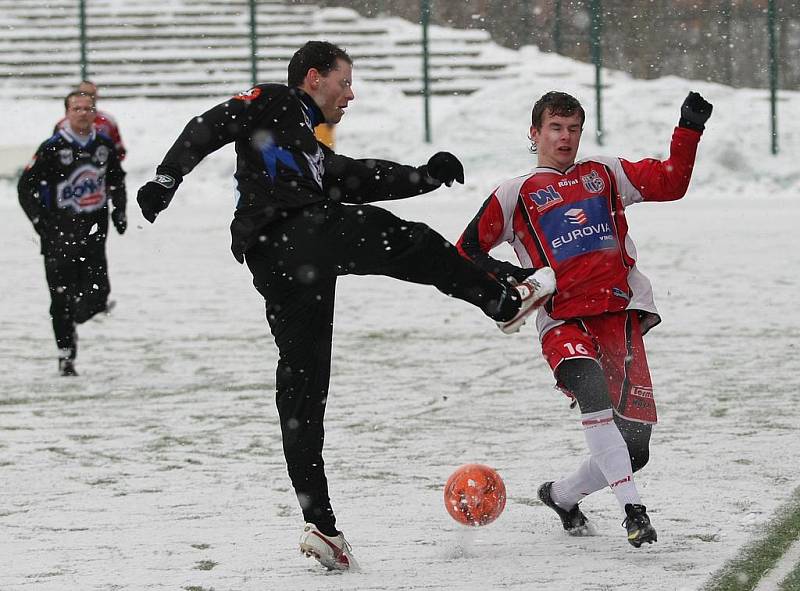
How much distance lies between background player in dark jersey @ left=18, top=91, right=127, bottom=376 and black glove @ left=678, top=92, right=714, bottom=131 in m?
5.49

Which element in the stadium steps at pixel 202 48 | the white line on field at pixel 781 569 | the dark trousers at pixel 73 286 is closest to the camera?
the white line on field at pixel 781 569

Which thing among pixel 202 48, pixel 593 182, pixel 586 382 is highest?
pixel 202 48

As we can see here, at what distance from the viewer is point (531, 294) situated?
467 centimetres

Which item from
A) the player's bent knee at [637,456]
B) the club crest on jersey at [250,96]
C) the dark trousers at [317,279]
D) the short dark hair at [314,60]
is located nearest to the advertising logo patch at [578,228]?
the dark trousers at [317,279]

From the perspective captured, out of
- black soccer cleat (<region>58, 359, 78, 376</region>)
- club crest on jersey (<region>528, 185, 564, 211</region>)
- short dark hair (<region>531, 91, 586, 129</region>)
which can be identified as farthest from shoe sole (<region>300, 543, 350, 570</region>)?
black soccer cleat (<region>58, 359, 78, 376</region>)

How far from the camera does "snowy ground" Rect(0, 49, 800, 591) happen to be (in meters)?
4.82

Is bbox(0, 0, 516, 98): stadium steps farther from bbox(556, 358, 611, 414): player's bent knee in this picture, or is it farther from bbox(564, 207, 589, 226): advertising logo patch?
bbox(556, 358, 611, 414): player's bent knee

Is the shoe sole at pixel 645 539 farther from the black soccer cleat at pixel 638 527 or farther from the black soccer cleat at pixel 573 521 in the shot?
the black soccer cleat at pixel 573 521

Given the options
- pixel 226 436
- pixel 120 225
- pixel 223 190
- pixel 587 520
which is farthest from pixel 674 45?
pixel 587 520

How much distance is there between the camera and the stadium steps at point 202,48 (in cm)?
2333

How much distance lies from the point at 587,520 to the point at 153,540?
5.12ft

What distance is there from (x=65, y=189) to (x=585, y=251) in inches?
213

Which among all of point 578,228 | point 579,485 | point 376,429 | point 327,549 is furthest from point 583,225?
point 376,429

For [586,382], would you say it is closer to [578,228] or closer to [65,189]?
[578,228]
